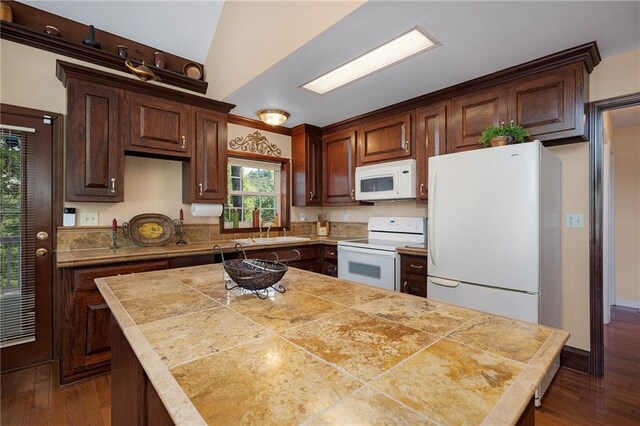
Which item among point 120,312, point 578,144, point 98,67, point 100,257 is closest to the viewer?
point 120,312

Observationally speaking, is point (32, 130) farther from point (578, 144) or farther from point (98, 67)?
point (578, 144)

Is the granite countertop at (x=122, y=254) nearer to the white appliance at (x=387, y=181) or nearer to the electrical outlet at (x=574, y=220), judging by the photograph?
the white appliance at (x=387, y=181)

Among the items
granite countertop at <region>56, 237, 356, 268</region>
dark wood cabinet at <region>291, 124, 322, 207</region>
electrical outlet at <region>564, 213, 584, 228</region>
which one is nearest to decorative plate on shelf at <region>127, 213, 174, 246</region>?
granite countertop at <region>56, 237, 356, 268</region>

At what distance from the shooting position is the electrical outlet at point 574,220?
2375mm

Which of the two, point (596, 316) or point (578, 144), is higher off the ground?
point (578, 144)

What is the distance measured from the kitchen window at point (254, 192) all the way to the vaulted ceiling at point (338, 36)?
0.67 metres

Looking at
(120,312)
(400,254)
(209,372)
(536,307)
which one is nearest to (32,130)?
(120,312)

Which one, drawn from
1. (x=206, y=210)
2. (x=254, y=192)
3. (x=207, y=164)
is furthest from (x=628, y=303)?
(x=207, y=164)

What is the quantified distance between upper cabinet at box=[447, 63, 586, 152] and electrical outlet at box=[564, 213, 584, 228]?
2.00 feet

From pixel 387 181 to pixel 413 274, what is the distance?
104 cm

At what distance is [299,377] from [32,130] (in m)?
3.03

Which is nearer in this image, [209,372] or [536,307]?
[209,372]

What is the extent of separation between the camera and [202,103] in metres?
3.08

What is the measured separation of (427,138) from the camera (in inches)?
118
